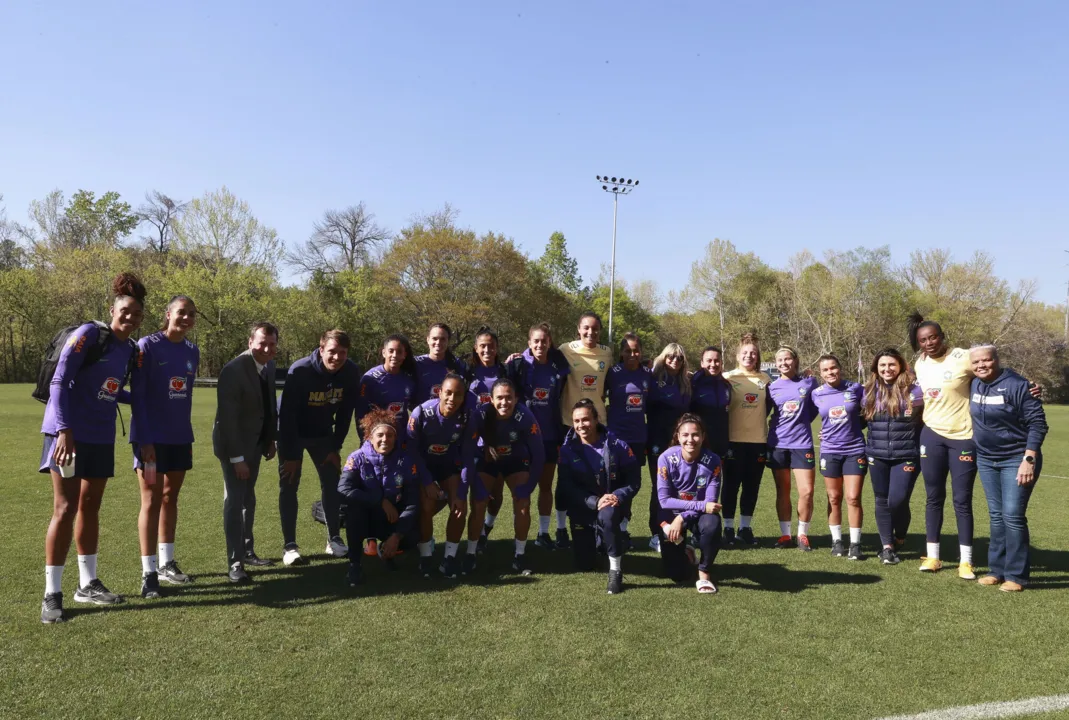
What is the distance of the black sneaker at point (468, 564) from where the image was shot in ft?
16.9

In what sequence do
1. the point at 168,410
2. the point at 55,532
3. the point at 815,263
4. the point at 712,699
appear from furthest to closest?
the point at 815,263
the point at 168,410
the point at 55,532
the point at 712,699

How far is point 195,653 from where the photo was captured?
361 cm

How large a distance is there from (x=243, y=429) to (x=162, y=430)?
21.2 inches

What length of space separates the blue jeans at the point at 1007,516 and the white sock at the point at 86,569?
6.08 metres

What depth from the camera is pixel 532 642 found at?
382cm

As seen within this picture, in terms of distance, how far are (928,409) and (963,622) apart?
177cm

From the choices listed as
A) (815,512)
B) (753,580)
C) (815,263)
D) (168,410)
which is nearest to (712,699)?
(753,580)

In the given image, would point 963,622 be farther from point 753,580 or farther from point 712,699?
point 712,699

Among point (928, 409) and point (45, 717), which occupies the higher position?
point (928, 409)

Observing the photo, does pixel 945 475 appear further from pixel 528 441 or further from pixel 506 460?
pixel 506 460

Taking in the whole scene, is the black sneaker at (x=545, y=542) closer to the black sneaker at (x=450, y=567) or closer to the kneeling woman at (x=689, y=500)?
the black sneaker at (x=450, y=567)

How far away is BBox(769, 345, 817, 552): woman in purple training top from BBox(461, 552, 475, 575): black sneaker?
2.75 m

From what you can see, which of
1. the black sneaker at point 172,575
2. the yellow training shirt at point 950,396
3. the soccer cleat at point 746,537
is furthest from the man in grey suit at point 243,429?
the yellow training shirt at point 950,396

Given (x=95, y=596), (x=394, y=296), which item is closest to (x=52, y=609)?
(x=95, y=596)
